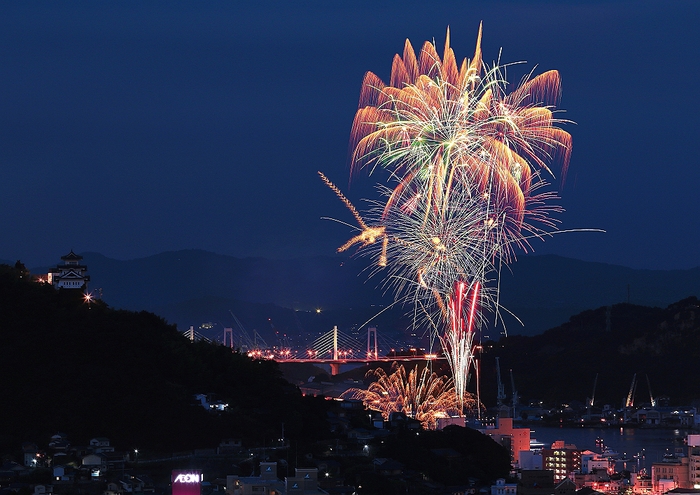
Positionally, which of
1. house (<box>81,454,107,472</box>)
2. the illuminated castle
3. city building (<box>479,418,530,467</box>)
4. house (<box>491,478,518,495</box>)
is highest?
the illuminated castle

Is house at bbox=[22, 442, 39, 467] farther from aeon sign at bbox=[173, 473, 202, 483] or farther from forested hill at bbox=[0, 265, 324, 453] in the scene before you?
aeon sign at bbox=[173, 473, 202, 483]

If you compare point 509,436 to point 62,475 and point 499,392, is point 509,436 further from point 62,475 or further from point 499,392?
point 499,392

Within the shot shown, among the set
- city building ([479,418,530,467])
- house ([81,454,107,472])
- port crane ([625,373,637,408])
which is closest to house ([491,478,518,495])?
house ([81,454,107,472])

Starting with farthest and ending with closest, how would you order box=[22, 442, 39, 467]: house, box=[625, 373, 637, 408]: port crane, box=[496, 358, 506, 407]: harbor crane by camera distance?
box=[625, 373, 637, 408]: port crane < box=[496, 358, 506, 407]: harbor crane < box=[22, 442, 39, 467]: house

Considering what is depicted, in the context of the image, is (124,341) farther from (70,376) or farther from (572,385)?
(572,385)

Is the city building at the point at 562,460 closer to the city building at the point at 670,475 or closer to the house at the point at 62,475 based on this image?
the city building at the point at 670,475

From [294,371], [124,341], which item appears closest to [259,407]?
[124,341]
